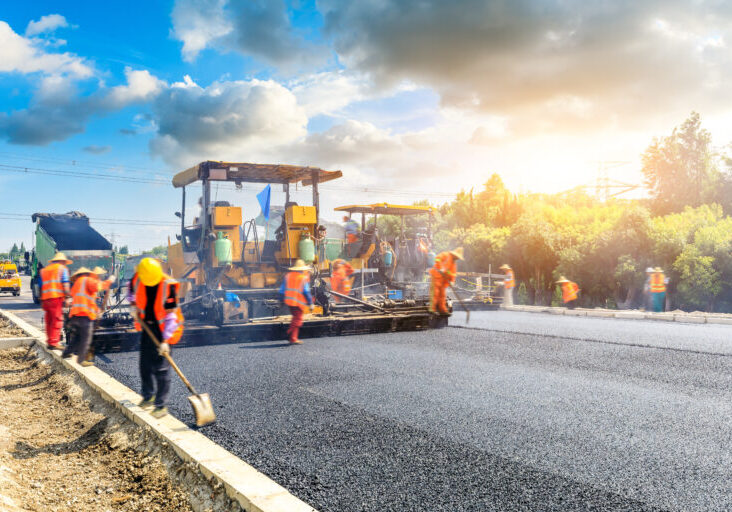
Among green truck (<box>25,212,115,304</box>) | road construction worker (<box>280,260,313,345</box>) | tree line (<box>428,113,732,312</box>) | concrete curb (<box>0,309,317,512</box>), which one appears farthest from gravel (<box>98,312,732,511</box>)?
tree line (<box>428,113,732,312</box>)

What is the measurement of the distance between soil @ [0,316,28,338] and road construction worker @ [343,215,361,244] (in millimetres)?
6045

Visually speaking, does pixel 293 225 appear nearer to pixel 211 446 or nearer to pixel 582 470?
pixel 211 446

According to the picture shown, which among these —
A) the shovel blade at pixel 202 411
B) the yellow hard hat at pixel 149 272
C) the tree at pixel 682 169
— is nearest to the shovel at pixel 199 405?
the shovel blade at pixel 202 411

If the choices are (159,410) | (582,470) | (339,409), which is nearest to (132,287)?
(159,410)

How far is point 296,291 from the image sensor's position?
800cm

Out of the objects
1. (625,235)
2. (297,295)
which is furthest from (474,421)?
(625,235)

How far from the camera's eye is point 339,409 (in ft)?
15.9

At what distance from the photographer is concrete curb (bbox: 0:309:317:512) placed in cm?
286

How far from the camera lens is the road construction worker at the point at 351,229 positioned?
39.8 ft

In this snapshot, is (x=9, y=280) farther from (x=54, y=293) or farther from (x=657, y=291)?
(x=657, y=291)

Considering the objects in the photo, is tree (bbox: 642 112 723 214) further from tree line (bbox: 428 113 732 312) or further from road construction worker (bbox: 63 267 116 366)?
road construction worker (bbox: 63 267 116 366)

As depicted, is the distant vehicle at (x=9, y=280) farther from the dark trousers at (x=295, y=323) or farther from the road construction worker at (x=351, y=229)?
the dark trousers at (x=295, y=323)

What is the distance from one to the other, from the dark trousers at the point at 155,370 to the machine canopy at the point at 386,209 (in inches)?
Answer: 326

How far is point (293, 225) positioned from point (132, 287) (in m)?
4.69
